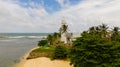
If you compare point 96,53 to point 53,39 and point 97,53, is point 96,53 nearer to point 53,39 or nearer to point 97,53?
point 97,53

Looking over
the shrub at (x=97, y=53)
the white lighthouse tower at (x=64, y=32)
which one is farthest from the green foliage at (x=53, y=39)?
the shrub at (x=97, y=53)

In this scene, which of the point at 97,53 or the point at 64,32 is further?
the point at 64,32

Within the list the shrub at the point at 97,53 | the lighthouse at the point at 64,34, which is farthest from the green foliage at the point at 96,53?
the lighthouse at the point at 64,34

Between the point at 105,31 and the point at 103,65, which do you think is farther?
the point at 105,31

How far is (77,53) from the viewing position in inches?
1528

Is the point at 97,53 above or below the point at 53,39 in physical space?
below

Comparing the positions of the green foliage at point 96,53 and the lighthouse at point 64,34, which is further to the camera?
the lighthouse at point 64,34

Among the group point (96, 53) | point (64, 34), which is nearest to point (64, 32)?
point (64, 34)

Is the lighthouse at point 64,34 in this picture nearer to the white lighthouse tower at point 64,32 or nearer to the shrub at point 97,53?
the white lighthouse tower at point 64,32

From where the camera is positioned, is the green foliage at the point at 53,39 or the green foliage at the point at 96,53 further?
the green foliage at the point at 53,39

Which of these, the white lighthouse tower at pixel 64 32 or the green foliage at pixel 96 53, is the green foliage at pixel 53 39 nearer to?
the white lighthouse tower at pixel 64 32

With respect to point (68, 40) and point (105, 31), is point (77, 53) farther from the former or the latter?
point (68, 40)

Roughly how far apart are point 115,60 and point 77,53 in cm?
601

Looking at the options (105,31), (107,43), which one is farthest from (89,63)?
(105,31)
